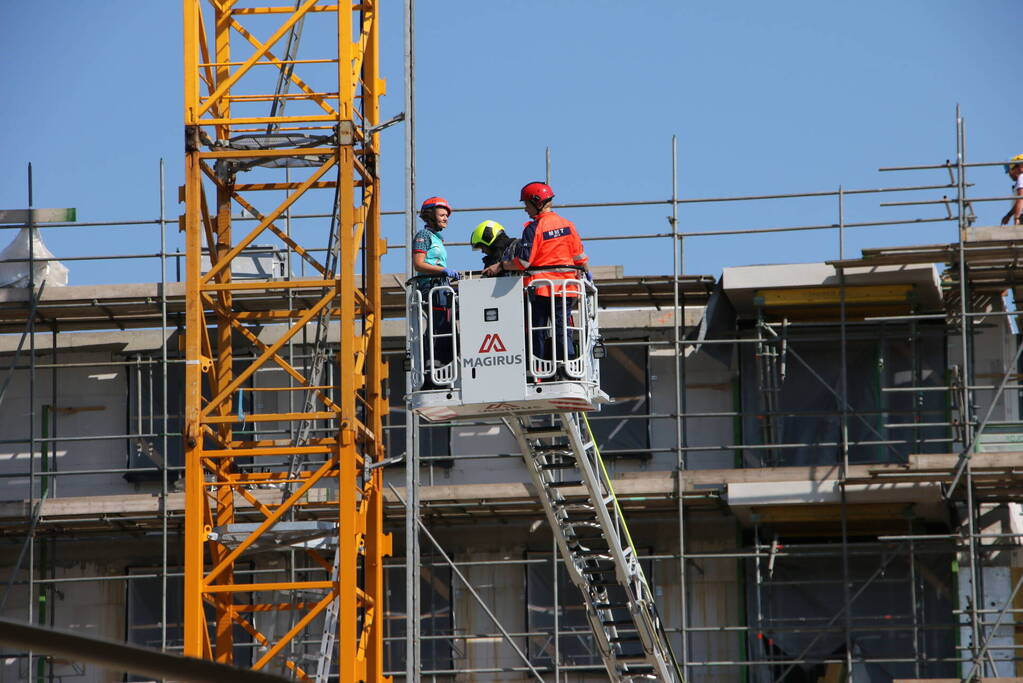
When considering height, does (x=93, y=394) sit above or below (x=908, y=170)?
below

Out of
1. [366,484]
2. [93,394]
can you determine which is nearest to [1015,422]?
[366,484]

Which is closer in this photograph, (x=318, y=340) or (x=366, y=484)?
(x=366, y=484)

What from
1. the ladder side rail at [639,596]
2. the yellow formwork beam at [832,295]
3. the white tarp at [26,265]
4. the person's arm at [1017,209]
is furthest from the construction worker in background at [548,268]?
the white tarp at [26,265]

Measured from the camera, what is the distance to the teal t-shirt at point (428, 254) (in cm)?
1423

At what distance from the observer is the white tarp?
22312 millimetres

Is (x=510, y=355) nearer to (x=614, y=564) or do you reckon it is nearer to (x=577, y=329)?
(x=577, y=329)

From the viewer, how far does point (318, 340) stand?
2102 cm

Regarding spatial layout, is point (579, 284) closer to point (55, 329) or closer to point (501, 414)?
point (501, 414)

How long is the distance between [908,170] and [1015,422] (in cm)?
343

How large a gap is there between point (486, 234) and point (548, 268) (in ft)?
3.27

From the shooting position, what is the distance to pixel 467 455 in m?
22.0

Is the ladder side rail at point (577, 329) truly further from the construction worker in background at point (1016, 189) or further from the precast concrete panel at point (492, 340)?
the construction worker in background at point (1016, 189)

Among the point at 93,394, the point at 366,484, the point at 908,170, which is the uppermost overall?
the point at 908,170

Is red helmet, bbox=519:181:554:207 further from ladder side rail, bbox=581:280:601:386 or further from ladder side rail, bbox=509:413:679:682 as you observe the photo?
ladder side rail, bbox=509:413:679:682
